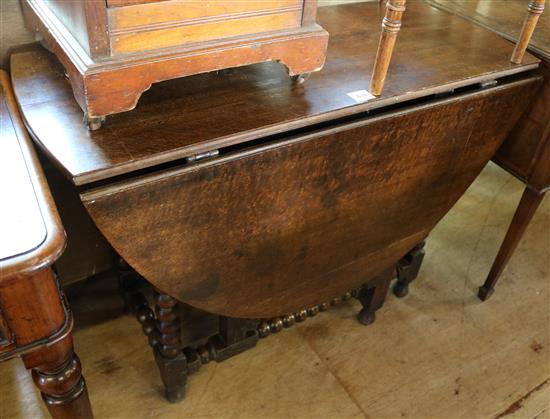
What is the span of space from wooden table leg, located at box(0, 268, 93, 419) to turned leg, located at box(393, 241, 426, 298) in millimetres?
1122

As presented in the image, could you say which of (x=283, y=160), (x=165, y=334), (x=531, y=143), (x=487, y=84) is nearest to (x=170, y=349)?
(x=165, y=334)

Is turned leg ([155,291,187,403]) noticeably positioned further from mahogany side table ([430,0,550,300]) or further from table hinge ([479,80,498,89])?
mahogany side table ([430,0,550,300])

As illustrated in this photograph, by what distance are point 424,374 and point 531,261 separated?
2.55 feet

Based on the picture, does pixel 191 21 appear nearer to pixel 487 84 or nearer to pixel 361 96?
pixel 361 96

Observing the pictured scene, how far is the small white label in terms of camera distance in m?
1.15

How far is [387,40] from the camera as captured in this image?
1093mm

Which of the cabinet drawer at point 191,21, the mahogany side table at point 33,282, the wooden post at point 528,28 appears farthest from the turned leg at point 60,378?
the wooden post at point 528,28

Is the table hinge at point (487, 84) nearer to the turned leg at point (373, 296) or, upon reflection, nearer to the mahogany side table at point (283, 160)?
the mahogany side table at point (283, 160)

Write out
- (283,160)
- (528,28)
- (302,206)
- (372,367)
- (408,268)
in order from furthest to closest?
(408,268)
(372,367)
(528,28)
(302,206)
(283,160)

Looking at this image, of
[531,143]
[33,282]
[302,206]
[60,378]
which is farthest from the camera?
[531,143]

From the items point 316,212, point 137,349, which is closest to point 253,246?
point 316,212

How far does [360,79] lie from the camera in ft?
4.06

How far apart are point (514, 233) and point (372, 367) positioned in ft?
2.05

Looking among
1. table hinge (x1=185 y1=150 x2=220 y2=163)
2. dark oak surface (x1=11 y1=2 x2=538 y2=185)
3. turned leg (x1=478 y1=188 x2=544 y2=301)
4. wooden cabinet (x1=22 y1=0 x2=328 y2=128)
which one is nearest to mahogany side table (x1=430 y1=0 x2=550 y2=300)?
turned leg (x1=478 y1=188 x2=544 y2=301)
